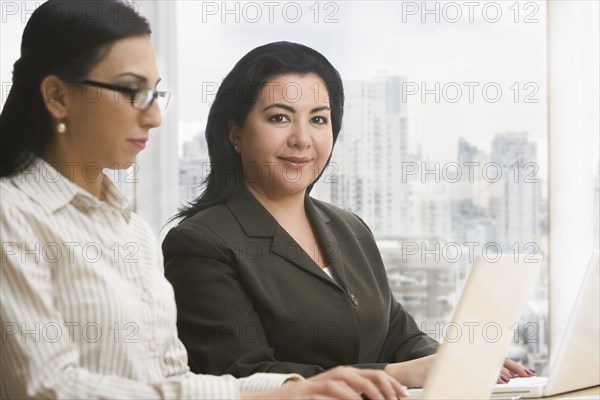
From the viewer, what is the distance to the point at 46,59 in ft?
4.66

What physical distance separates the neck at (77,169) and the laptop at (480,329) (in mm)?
698

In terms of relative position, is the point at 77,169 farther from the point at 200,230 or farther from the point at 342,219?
the point at 342,219

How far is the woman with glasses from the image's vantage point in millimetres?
1268

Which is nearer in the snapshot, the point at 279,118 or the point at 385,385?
the point at 385,385

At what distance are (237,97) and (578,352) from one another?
1.01 m

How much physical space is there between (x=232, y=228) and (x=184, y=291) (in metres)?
0.19

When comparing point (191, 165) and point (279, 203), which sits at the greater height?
point (191, 165)

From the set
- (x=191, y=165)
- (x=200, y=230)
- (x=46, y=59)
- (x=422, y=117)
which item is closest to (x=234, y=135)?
(x=200, y=230)

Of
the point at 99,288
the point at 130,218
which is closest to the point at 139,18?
the point at 130,218

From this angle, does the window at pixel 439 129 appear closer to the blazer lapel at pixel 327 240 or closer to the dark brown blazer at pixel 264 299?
the blazer lapel at pixel 327 240

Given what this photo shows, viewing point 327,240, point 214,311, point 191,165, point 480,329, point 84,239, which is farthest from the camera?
point 191,165

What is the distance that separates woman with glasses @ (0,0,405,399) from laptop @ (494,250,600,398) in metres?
0.47

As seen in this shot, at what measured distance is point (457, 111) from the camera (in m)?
3.30

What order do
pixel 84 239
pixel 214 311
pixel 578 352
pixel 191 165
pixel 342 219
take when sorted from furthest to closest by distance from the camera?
pixel 191 165 → pixel 342 219 → pixel 214 311 → pixel 578 352 → pixel 84 239
